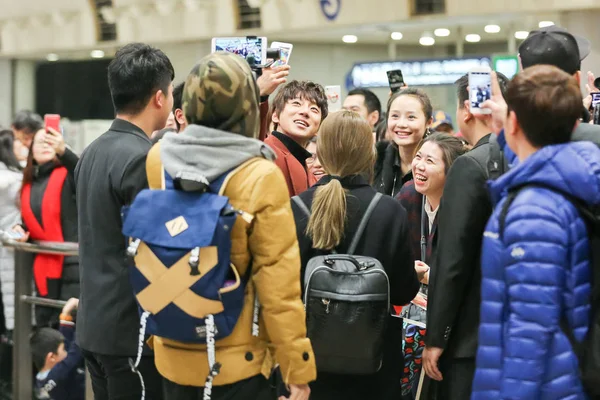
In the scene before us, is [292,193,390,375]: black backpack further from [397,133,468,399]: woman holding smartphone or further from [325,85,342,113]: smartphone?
[325,85,342,113]: smartphone

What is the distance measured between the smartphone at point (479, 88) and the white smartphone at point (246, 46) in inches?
43.1

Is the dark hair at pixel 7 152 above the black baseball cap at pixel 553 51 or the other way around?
the other way around

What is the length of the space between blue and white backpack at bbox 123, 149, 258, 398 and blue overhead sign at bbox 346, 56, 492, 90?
29.8 ft

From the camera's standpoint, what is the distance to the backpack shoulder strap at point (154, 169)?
9.55 ft

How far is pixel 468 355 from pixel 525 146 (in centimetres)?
80

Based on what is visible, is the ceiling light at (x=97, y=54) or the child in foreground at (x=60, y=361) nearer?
the child in foreground at (x=60, y=361)

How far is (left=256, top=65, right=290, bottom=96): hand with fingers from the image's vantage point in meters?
3.94

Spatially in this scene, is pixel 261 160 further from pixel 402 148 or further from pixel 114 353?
pixel 402 148

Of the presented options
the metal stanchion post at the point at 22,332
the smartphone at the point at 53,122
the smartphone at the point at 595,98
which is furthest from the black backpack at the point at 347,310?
the metal stanchion post at the point at 22,332

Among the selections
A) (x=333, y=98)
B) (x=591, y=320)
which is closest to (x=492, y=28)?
(x=333, y=98)

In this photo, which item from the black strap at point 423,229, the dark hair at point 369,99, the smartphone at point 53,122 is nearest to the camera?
the black strap at point 423,229

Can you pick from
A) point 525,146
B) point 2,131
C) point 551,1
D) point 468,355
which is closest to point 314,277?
point 468,355

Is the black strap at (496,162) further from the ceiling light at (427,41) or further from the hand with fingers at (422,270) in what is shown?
the ceiling light at (427,41)

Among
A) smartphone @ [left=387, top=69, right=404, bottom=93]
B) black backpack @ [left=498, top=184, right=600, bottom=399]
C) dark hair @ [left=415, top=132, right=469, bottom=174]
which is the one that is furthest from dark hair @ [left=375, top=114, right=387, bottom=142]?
black backpack @ [left=498, top=184, right=600, bottom=399]
